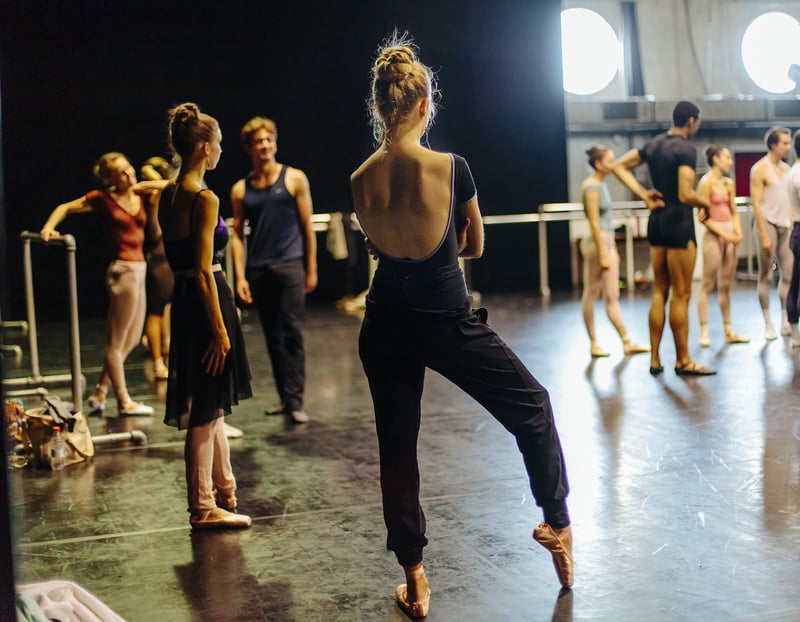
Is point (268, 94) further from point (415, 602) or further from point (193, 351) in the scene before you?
point (415, 602)

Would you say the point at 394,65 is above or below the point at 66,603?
above

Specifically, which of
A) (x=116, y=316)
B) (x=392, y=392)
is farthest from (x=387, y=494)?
(x=116, y=316)

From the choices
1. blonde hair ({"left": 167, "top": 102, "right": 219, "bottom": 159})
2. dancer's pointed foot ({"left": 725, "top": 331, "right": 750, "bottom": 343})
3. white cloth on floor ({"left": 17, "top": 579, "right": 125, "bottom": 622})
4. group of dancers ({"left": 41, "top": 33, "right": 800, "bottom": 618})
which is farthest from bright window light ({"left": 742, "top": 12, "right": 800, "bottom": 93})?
white cloth on floor ({"left": 17, "top": 579, "right": 125, "bottom": 622})

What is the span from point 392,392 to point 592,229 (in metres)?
4.46

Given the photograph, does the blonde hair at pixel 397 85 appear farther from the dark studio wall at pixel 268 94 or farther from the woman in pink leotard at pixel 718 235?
the dark studio wall at pixel 268 94

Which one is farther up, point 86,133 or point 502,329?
point 86,133

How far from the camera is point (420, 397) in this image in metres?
2.66

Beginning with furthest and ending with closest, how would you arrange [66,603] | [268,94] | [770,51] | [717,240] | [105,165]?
[770,51], [268,94], [717,240], [105,165], [66,603]

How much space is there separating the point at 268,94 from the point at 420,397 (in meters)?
9.77

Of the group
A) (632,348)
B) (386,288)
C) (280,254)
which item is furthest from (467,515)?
(632,348)

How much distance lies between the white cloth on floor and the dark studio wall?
352 inches

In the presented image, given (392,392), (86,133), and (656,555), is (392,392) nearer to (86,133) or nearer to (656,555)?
(656,555)

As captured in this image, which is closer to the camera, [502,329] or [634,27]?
[502,329]

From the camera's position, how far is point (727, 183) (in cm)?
733
